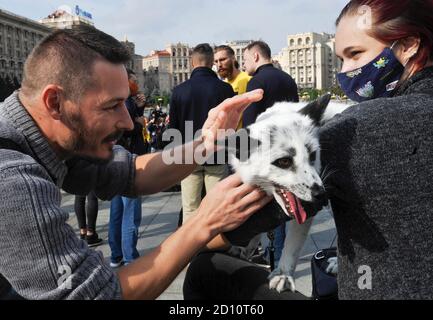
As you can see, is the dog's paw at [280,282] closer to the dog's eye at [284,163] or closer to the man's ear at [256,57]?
the dog's eye at [284,163]

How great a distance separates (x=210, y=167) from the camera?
5.43 metres

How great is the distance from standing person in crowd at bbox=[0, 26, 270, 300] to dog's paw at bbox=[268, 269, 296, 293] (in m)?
0.51

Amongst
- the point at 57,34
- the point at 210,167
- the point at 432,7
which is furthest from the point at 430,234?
the point at 210,167

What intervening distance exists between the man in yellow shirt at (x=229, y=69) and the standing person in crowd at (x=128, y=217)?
5.62 feet

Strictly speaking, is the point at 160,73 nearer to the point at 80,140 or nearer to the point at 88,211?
the point at 88,211

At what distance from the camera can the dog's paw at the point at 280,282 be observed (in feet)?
6.91

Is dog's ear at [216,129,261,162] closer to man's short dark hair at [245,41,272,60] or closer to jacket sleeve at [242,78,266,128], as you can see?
jacket sleeve at [242,78,266,128]

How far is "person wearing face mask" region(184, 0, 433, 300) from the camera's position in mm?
1329

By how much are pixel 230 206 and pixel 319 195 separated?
40 cm

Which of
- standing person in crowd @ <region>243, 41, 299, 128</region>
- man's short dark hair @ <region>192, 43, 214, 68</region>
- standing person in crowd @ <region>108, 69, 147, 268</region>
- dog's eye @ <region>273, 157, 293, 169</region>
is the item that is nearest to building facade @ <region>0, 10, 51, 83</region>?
standing person in crowd @ <region>108, 69, 147, 268</region>

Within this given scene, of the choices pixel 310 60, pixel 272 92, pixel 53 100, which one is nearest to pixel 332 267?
pixel 53 100

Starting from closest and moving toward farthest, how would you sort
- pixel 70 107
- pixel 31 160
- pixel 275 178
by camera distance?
pixel 31 160 < pixel 70 107 < pixel 275 178

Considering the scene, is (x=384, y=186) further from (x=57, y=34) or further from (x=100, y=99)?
(x=57, y=34)

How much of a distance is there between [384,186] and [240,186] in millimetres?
658
